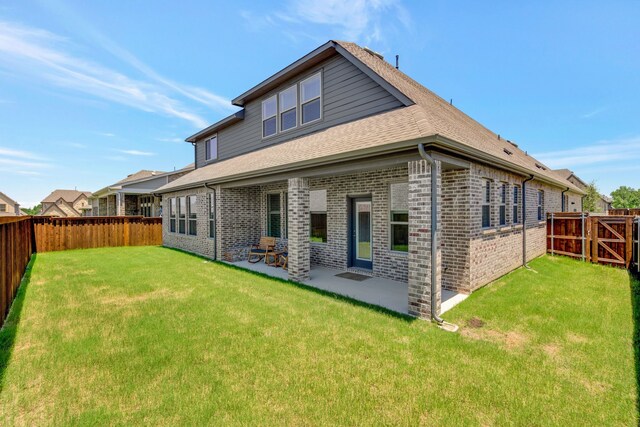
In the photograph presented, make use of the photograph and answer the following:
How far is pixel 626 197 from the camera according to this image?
8719cm

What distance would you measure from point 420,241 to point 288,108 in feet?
27.1

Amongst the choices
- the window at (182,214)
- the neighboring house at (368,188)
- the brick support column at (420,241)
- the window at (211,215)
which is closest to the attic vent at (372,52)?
the neighboring house at (368,188)

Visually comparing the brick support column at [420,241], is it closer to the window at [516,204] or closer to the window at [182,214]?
the window at [516,204]

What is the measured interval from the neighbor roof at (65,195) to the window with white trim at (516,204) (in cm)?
8110

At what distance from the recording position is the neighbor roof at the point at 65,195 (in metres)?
64.9

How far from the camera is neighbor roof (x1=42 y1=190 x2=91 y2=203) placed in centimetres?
6494

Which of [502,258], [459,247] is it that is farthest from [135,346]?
[502,258]

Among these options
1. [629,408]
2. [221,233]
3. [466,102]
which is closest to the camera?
[629,408]

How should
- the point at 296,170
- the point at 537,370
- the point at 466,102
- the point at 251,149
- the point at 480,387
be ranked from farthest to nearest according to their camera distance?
the point at 466,102 → the point at 251,149 → the point at 296,170 → the point at 537,370 → the point at 480,387

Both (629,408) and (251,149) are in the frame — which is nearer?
(629,408)

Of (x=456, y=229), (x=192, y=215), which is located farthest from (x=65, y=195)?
(x=456, y=229)

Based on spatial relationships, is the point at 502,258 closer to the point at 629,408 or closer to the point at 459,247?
the point at 459,247

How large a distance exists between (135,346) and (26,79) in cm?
1144

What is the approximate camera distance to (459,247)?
22.1 ft
